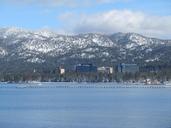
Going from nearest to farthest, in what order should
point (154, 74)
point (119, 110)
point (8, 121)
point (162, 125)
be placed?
1. point (162, 125)
2. point (8, 121)
3. point (119, 110)
4. point (154, 74)

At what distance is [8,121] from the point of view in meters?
54.6

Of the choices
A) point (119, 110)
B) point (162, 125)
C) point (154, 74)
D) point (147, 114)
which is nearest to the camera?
point (162, 125)

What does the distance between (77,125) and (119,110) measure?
17733 millimetres

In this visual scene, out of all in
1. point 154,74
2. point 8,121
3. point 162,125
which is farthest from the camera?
point 154,74

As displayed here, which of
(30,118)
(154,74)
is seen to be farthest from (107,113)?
(154,74)

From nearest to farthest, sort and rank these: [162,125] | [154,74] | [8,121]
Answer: [162,125], [8,121], [154,74]

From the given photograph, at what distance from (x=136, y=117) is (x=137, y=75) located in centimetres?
14065

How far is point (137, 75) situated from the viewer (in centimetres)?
19638

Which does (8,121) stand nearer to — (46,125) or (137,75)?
(46,125)

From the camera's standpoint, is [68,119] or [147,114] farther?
[147,114]

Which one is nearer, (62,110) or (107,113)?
(107,113)

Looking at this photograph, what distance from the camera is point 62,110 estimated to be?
67.3 meters

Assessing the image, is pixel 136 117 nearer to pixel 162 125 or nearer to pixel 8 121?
pixel 162 125

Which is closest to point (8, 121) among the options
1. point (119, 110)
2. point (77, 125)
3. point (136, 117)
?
point (77, 125)
